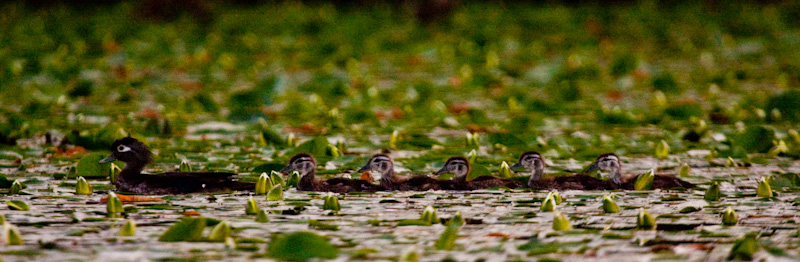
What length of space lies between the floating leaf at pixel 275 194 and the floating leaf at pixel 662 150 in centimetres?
315

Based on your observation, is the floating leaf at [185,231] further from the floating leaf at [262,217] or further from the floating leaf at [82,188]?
the floating leaf at [82,188]

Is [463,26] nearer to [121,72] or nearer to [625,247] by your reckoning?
[121,72]

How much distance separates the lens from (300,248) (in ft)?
17.0

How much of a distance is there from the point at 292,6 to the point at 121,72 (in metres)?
11.4

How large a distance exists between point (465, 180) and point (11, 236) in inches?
111

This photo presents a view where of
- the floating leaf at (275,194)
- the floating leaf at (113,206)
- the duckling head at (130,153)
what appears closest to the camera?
the floating leaf at (113,206)

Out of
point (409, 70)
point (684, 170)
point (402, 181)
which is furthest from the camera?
point (409, 70)

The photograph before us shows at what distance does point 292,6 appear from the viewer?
2619 cm

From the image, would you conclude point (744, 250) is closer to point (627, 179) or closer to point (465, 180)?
point (627, 179)


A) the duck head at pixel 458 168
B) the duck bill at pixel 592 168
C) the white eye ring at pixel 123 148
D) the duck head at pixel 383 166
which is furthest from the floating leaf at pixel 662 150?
the white eye ring at pixel 123 148

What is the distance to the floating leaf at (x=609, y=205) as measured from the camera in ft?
20.9

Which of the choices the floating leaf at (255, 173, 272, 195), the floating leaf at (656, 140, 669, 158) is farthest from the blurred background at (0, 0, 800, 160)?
the floating leaf at (255, 173, 272, 195)

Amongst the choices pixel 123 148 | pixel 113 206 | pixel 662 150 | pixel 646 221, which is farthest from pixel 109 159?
pixel 662 150

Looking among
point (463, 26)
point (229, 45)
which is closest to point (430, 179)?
point (229, 45)
